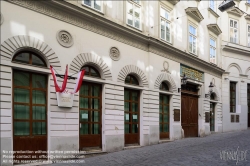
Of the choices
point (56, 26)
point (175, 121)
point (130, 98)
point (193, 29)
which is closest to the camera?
point (56, 26)

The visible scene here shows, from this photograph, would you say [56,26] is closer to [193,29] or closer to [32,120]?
[32,120]

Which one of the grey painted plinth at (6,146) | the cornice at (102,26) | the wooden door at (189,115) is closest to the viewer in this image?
the grey painted plinth at (6,146)

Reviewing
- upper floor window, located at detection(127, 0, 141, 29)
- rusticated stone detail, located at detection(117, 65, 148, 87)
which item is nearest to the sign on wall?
rusticated stone detail, located at detection(117, 65, 148, 87)

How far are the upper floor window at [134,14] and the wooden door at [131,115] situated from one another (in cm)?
314

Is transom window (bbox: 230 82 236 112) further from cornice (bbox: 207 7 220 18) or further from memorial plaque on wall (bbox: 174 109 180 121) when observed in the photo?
memorial plaque on wall (bbox: 174 109 180 121)

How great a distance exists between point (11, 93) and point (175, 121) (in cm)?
1027

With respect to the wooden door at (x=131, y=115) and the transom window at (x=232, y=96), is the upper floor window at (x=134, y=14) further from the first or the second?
the transom window at (x=232, y=96)

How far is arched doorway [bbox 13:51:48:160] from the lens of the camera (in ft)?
30.4

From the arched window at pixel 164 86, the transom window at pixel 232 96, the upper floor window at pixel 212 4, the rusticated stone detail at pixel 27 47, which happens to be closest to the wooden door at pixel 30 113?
the rusticated stone detail at pixel 27 47

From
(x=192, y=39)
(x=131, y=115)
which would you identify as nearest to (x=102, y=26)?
(x=131, y=115)

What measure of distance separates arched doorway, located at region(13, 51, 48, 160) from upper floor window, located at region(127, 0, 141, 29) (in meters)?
5.26

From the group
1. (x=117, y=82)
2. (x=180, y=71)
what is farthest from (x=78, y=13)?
(x=180, y=71)

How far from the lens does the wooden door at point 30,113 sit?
9258 mm

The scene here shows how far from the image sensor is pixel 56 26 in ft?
34.1
